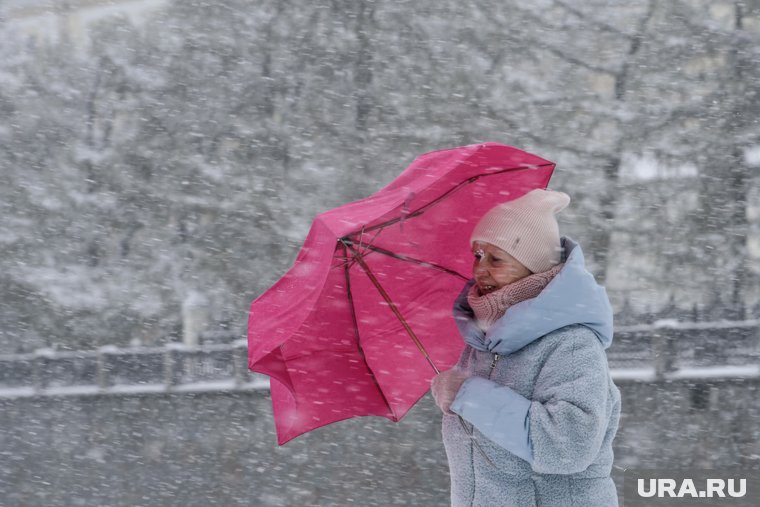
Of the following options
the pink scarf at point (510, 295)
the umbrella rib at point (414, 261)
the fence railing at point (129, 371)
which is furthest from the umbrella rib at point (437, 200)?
the fence railing at point (129, 371)

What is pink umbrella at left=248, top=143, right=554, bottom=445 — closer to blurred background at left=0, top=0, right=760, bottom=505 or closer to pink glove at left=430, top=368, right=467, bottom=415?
pink glove at left=430, top=368, right=467, bottom=415

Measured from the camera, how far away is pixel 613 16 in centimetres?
1600

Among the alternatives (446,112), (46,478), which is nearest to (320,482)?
(46,478)

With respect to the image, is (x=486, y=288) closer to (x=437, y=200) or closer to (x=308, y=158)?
(x=437, y=200)

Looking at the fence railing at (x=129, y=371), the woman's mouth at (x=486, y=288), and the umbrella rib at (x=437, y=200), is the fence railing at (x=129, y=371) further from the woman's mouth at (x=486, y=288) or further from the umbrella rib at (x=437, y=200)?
the woman's mouth at (x=486, y=288)

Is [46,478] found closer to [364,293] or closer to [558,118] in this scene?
[558,118]

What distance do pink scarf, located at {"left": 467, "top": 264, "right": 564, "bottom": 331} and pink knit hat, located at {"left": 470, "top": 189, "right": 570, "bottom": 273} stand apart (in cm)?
Result: 5

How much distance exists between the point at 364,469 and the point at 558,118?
298 inches

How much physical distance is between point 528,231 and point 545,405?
481 millimetres

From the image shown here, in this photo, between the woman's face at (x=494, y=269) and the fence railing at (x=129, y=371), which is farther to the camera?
the fence railing at (x=129, y=371)

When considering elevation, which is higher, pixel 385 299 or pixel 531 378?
pixel 531 378

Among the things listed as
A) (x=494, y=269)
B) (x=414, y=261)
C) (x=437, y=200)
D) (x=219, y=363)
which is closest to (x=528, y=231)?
(x=494, y=269)

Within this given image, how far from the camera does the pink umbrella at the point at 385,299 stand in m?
2.35

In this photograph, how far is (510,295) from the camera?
2.08 metres
